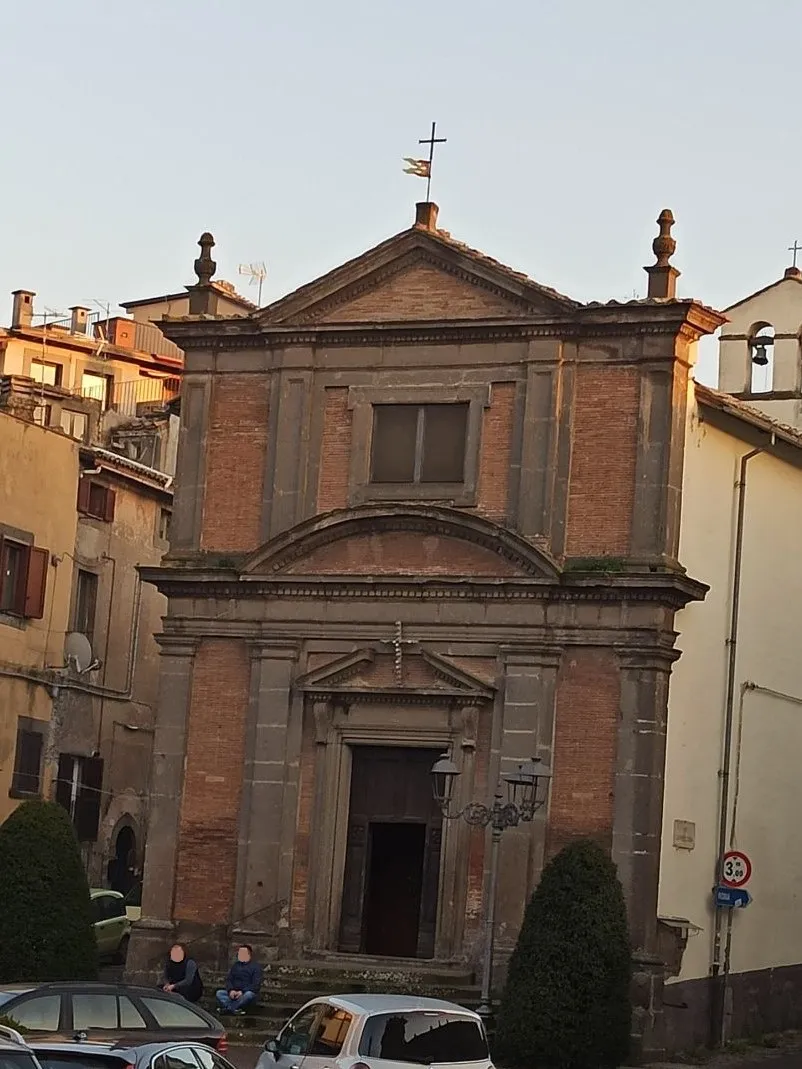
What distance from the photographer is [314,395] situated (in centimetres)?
3406

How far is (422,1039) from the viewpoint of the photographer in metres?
20.5

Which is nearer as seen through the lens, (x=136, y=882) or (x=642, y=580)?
(x=642, y=580)

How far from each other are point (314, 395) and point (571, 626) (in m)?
5.71

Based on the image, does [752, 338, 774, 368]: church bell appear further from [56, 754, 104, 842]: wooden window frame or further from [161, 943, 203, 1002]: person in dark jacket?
[161, 943, 203, 1002]: person in dark jacket

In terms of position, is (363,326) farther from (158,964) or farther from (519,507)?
(158,964)

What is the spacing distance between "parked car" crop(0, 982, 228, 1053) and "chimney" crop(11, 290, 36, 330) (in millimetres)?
47029

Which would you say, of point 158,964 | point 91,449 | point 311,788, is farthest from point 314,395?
point 91,449

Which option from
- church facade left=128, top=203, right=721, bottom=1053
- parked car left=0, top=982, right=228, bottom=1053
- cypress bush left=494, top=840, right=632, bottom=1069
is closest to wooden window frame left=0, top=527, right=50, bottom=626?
church facade left=128, top=203, right=721, bottom=1053

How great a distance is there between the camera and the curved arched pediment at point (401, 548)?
32.2 metres

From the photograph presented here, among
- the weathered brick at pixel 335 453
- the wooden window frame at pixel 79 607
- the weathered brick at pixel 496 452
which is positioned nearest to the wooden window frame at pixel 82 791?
the wooden window frame at pixel 79 607

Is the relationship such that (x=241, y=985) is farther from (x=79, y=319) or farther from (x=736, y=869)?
(x=79, y=319)

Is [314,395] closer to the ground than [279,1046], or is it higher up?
higher up

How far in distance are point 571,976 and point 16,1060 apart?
51.4 ft

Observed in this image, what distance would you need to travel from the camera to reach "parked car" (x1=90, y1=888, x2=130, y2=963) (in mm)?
39188
